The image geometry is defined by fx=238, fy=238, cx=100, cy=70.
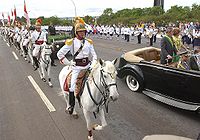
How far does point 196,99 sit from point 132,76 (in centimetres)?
247

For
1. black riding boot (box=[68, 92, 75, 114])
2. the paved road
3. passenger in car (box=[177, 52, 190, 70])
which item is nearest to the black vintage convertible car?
passenger in car (box=[177, 52, 190, 70])

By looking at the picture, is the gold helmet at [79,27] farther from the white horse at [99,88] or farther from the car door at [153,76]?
the car door at [153,76]

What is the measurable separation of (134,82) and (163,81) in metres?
1.58

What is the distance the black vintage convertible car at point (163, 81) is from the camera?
5.77 metres

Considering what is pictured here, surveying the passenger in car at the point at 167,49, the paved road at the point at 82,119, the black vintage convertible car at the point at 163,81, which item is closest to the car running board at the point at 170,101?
the black vintage convertible car at the point at 163,81

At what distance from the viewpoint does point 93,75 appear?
452 centimetres

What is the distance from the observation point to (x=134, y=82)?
26.3 ft

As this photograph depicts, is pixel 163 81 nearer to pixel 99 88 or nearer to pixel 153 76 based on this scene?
pixel 153 76

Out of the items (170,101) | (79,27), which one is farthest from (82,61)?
(170,101)

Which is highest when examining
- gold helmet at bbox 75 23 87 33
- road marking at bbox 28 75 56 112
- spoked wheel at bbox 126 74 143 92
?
gold helmet at bbox 75 23 87 33

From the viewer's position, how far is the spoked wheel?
7.46m

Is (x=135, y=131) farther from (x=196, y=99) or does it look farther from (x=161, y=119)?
(x=196, y=99)

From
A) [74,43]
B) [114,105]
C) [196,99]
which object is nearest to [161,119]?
[196,99]

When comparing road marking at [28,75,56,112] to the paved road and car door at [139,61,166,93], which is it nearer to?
the paved road
